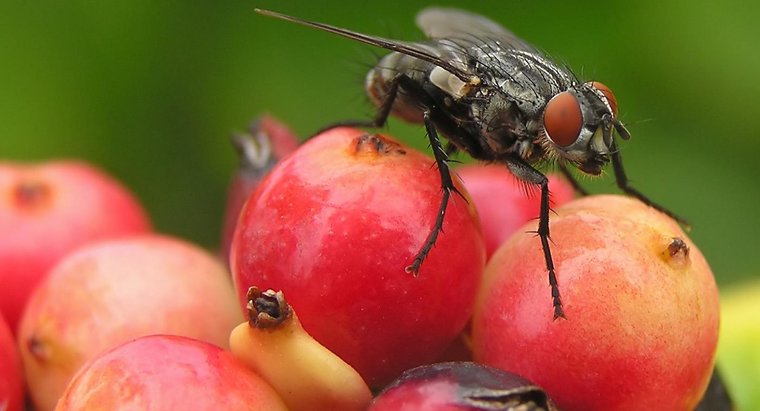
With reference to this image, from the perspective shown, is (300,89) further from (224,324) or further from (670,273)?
(670,273)

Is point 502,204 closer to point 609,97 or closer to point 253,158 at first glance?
point 609,97

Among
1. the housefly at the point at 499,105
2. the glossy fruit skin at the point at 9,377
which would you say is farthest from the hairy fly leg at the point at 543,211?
the glossy fruit skin at the point at 9,377

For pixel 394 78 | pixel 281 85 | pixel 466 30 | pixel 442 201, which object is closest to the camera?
pixel 442 201

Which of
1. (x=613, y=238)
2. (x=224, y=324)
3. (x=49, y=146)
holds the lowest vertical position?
(x=49, y=146)

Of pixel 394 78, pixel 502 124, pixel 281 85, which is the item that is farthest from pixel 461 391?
pixel 281 85

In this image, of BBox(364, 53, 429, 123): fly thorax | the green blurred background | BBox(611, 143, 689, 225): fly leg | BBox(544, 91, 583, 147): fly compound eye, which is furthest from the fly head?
the green blurred background

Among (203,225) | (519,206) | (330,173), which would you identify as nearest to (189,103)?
(203,225)

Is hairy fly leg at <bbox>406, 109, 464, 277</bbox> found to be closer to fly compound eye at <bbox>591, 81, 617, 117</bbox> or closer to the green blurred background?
fly compound eye at <bbox>591, 81, 617, 117</bbox>
